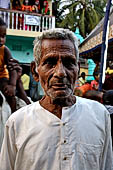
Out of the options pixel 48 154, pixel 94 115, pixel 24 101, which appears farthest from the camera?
pixel 24 101

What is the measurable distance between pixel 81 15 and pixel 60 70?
20.3 meters

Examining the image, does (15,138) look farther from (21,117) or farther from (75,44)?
(75,44)

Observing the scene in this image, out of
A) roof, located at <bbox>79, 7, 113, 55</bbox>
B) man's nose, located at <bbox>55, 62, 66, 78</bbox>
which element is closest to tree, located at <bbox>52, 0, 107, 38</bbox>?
roof, located at <bbox>79, 7, 113, 55</bbox>

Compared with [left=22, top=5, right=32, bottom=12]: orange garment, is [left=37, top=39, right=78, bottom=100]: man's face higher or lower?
lower

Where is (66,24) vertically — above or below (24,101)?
above

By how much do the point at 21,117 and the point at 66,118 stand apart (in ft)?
0.88

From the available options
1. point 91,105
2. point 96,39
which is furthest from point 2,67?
point 96,39

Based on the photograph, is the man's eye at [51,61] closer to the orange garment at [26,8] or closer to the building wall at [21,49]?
the building wall at [21,49]

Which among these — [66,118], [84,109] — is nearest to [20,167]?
[66,118]

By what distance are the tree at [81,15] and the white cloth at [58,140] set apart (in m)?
19.1

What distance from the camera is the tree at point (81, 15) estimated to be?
2027cm

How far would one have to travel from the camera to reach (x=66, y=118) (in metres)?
1.35

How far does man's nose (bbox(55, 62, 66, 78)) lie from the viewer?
51.4 inches

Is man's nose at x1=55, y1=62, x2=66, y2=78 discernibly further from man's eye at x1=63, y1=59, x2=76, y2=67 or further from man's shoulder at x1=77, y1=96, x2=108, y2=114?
man's shoulder at x1=77, y1=96, x2=108, y2=114
